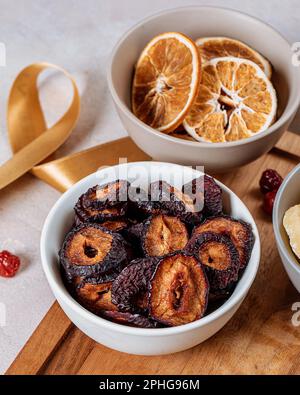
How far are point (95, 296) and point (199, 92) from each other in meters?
0.62

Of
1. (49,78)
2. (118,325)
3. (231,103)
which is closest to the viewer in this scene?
(118,325)

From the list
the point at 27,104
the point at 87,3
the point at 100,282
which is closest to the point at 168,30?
the point at 27,104

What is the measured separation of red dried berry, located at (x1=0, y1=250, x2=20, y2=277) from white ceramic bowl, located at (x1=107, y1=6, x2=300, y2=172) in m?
0.41

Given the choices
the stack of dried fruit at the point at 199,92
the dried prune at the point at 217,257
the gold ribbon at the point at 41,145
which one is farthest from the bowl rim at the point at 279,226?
the gold ribbon at the point at 41,145

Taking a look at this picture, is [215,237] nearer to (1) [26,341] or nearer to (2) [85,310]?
(2) [85,310]

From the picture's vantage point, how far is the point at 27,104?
6.57 ft

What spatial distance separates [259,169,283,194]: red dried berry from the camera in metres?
1.74

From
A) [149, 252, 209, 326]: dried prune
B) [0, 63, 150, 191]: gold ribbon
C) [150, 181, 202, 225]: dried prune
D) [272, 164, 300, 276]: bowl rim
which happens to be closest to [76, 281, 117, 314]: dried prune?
[149, 252, 209, 326]: dried prune

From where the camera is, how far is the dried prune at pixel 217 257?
4.50 feet

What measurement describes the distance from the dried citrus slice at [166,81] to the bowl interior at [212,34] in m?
0.04

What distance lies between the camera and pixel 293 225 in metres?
1.47

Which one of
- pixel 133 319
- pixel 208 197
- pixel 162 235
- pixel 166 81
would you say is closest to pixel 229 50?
pixel 166 81

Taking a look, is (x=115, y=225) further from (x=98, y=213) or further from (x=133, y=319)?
(x=133, y=319)
